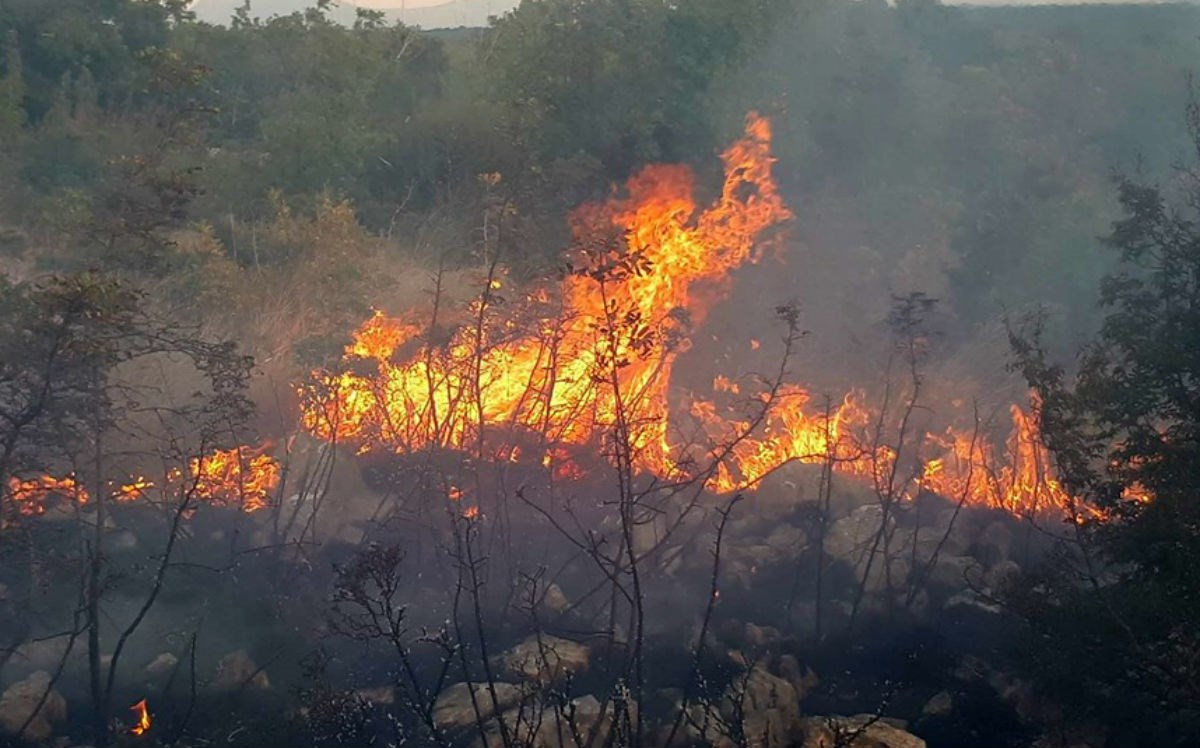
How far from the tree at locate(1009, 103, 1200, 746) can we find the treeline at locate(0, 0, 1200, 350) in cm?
730

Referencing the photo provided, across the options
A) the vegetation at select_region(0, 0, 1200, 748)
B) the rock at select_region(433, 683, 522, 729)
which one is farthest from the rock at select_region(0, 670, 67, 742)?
the rock at select_region(433, 683, 522, 729)

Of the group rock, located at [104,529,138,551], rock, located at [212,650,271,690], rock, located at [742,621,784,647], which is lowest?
rock, located at [212,650,271,690]

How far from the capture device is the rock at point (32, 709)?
33.6 ft

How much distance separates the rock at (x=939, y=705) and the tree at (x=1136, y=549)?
146 centimetres

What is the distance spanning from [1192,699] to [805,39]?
29.7 metres

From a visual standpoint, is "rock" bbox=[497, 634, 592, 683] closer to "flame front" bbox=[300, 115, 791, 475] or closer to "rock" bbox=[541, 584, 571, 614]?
"rock" bbox=[541, 584, 571, 614]

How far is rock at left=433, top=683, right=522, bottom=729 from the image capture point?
1057 cm

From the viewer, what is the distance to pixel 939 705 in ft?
38.7

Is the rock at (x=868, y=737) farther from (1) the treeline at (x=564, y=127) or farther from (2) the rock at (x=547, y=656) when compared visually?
(1) the treeline at (x=564, y=127)

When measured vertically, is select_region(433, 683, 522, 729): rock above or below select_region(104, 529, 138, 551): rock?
below

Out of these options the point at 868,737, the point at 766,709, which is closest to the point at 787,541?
the point at 766,709

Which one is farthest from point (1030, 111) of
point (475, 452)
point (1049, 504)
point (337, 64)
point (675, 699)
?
point (675, 699)

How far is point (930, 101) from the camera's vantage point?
36188mm

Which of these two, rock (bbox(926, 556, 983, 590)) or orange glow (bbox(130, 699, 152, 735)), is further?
rock (bbox(926, 556, 983, 590))
